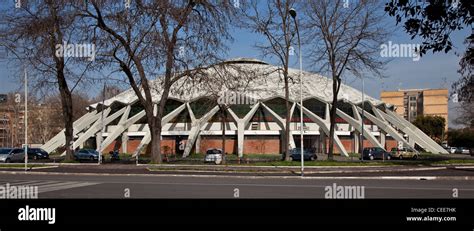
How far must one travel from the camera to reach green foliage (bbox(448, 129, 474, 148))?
332ft

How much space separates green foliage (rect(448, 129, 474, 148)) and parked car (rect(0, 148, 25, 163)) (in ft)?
281

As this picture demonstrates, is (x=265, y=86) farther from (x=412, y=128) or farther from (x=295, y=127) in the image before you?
(x=412, y=128)

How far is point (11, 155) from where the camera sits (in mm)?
46031

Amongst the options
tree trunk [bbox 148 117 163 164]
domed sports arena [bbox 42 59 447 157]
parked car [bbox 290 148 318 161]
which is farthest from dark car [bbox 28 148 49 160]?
parked car [bbox 290 148 318 161]

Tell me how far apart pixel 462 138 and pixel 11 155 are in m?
91.2

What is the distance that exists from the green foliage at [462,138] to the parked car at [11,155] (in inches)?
3369

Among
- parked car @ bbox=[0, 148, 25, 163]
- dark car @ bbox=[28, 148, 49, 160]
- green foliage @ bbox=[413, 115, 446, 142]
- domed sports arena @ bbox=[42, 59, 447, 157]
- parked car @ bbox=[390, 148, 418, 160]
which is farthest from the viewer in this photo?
green foliage @ bbox=[413, 115, 446, 142]

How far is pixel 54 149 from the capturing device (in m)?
68.1

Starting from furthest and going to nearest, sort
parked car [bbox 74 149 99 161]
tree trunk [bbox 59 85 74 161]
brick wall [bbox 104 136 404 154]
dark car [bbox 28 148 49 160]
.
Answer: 1. brick wall [bbox 104 136 404 154]
2. dark car [bbox 28 148 49 160]
3. parked car [bbox 74 149 99 161]
4. tree trunk [bbox 59 85 74 161]

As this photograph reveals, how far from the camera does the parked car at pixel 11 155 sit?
149 feet

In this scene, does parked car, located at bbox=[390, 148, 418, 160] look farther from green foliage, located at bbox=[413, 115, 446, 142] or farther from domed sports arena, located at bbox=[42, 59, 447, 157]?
green foliage, located at bbox=[413, 115, 446, 142]

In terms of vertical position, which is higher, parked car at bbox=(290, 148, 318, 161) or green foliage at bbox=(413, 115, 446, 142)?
green foliage at bbox=(413, 115, 446, 142)
